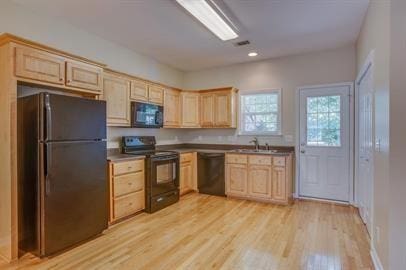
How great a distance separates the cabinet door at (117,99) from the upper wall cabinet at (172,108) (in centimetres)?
104

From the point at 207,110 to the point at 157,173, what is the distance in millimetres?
2005

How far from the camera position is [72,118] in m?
2.70

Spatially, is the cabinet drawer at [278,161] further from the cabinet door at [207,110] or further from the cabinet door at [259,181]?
the cabinet door at [207,110]

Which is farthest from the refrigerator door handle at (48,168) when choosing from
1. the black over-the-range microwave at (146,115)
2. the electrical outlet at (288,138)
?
the electrical outlet at (288,138)

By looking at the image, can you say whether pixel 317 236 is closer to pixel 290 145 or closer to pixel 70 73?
pixel 290 145

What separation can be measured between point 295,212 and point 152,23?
3.62 metres

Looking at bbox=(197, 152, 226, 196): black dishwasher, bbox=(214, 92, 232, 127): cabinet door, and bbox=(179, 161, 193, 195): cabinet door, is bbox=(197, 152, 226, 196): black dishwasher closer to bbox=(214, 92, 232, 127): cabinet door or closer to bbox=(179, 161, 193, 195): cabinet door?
bbox=(179, 161, 193, 195): cabinet door

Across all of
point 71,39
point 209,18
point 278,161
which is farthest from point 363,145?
point 71,39

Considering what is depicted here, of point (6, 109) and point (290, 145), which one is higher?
point (6, 109)

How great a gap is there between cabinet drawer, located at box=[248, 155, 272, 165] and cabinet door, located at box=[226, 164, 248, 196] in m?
0.19

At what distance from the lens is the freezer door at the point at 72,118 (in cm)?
249

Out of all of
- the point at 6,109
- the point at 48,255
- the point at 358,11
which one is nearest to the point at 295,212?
the point at 358,11

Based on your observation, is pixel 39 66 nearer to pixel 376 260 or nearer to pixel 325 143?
pixel 376 260

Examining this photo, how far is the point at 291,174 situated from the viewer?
4.62 m
